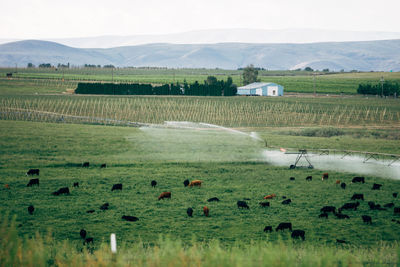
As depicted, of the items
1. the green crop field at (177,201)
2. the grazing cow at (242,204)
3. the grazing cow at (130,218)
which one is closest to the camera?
the green crop field at (177,201)

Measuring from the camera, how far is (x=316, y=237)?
19656 millimetres

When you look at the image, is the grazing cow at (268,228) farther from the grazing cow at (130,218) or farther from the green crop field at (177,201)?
the grazing cow at (130,218)

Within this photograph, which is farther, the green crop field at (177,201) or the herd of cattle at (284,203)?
the herd of cattle at (284,203)

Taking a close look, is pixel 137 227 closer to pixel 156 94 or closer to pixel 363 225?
pixel 363 225

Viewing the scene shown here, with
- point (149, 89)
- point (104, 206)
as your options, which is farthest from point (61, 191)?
point (149, 89)

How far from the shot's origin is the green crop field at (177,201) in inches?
368

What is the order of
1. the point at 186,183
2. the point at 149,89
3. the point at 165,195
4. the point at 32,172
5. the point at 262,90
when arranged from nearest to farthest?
the point at 165,195 < the point at 186,183 < the point at 32,172 < the point at 149,89 < the point at 262,90

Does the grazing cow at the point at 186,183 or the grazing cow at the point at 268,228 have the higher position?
the grazing cow at the point at 268,228

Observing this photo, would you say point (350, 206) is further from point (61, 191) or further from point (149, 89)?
point (149, 89)

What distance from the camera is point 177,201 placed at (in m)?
26.5

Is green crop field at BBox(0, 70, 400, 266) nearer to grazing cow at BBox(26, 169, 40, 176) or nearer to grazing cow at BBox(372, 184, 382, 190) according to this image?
grazing cow at BBox(372, 184, 382, 190)

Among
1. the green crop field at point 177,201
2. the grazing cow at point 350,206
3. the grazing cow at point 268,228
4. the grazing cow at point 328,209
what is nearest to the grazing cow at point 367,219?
the green crop field at point 177,201

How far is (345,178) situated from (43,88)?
408 feet

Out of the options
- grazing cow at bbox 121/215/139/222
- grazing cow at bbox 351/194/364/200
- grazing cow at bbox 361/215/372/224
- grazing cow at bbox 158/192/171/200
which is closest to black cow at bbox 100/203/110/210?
grazing cow at bbox 121/215/139/222
